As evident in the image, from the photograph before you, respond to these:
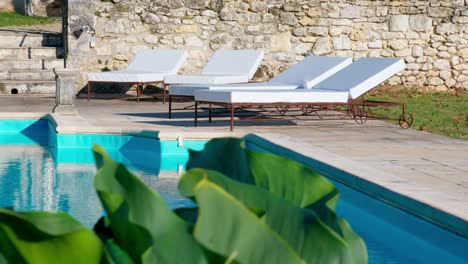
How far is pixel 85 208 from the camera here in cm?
579

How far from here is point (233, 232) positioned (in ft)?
3.21

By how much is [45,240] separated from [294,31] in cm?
1215

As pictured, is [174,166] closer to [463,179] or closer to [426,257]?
[463,179]

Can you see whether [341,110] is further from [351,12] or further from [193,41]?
[193,41]

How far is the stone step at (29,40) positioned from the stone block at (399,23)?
4.66 metres

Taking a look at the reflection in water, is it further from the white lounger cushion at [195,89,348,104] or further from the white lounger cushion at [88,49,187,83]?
the white lounger cushion at [88,49,187,83]

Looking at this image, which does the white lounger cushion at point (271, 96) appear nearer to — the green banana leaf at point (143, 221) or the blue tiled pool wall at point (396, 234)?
the blue tiled pool wall at point (396, 234)

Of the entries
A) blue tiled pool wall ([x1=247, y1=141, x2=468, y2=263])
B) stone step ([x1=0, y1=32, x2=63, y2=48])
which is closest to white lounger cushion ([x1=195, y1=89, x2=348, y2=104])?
blue tiled pool wall ([x1=247, y1=141, x2=468, y2=263])

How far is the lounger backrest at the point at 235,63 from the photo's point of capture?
1120 centimetres

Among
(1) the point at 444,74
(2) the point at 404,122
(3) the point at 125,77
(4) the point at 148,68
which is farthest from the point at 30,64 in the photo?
(1) the point at 444,74

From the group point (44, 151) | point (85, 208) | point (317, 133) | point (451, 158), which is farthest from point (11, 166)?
point (451, 158)

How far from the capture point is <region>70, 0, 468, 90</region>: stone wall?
41.6 feet

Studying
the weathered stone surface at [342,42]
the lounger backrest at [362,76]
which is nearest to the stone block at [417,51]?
the weathered stone surface at [342,42]

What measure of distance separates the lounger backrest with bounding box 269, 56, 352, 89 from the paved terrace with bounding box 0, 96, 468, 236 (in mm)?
457
